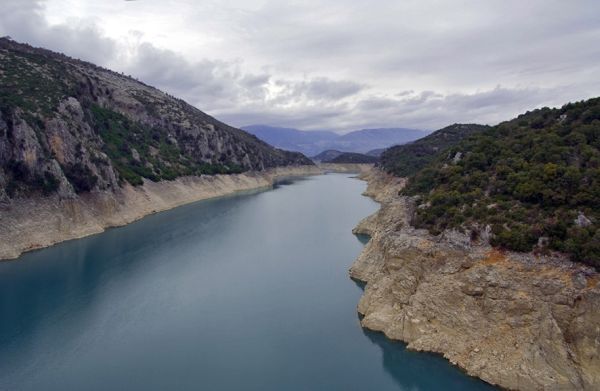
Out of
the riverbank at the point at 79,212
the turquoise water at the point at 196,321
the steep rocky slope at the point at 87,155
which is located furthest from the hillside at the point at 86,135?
the turquoise water at the point at 196,321

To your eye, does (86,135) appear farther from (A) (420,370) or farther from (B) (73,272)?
(A) (420,370)

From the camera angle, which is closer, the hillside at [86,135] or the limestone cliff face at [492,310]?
the limestone cliff face at [492,310]

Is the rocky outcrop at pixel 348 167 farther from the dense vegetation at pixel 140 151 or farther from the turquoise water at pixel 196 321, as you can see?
the turquoise water at pixel 196 321

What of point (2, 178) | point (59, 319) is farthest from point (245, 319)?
point (2, 178)

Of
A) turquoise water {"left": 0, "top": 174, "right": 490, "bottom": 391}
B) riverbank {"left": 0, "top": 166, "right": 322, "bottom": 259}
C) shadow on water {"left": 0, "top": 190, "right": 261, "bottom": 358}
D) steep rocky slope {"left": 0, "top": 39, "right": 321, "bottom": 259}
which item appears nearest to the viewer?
turquoise water {"left": 0, "top": 174, "right": 490, "bottom": 391}

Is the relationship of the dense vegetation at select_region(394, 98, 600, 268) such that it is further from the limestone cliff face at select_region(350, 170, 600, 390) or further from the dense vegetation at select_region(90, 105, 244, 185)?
the dense vegetation at select_region(90, 105, 244, 185)

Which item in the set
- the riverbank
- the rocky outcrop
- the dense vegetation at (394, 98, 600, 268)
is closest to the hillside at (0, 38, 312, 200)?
the riverbank

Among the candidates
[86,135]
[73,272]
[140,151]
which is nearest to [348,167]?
[140,151]

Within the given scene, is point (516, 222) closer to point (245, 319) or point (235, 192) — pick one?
point (245, 319)
